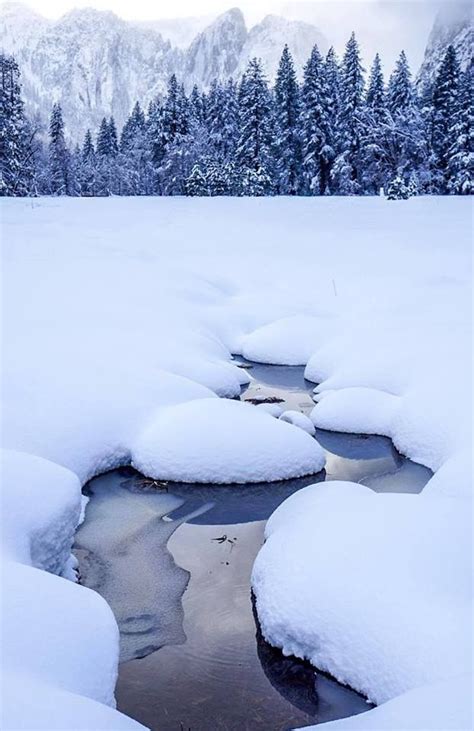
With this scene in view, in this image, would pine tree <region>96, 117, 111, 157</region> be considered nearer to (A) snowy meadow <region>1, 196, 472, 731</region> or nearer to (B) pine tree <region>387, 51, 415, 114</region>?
(B) pine tree <region>387, 51, 415, 114</region>

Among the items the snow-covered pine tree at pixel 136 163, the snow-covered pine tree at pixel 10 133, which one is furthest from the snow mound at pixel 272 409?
the snow-covered pine tree at pixel 136 163

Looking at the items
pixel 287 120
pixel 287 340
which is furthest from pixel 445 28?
pixel 287 340

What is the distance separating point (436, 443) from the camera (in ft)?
22.3

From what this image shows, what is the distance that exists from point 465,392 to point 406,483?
154 centimetres

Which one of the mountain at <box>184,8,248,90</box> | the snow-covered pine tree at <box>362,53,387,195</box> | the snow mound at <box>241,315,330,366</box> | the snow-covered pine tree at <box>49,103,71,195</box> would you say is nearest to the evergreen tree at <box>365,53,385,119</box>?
the snow-covered pine tree at <box>362,53,387,195</box>

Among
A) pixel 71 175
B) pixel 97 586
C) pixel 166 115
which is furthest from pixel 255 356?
pixel 71 175

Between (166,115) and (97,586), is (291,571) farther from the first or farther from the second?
(166,115)

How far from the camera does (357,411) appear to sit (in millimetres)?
7848

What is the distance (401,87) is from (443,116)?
9.14 ft

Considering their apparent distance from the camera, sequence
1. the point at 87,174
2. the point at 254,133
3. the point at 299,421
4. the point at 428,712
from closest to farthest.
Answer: the point at 428,712 < the point at 299,421 < the point at 254,133 < the point at 87,174

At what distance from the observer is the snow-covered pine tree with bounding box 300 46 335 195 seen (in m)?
35.1

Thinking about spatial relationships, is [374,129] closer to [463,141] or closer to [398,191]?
[463,141]

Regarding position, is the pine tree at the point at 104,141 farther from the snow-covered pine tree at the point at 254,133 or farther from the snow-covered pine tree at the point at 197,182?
the snow-covered pine tree at the point at 197,182

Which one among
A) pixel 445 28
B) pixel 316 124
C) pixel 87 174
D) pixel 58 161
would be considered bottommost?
pixel 87 174
